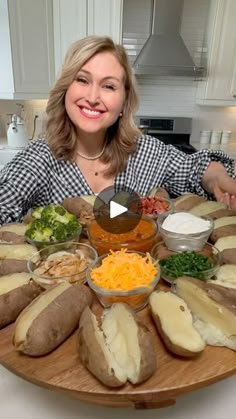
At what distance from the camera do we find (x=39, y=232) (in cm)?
76

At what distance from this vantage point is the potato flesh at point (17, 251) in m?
0.70

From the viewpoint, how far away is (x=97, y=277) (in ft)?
A: 1.98

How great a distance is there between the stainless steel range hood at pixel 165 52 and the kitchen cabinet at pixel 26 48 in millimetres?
722

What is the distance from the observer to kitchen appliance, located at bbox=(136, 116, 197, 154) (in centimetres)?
283

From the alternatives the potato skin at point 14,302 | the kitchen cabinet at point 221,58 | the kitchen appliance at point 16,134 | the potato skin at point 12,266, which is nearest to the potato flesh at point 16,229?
the potato skin at point 12,266

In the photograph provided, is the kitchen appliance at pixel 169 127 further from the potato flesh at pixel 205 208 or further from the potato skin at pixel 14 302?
the potato skin at pixel 14 302

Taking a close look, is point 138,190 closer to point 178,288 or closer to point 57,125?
point 57,125

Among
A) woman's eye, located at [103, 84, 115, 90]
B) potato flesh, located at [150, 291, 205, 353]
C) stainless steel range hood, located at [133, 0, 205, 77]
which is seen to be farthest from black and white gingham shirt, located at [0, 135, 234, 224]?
stainless steel range hood, located at [133, 0, 205, 77]

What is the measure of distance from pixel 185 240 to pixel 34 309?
0.39 metres

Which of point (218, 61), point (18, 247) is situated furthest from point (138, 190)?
point (218, 61)

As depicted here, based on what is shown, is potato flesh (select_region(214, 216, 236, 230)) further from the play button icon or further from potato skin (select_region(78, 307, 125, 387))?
potato skin (select_region(78, 307, 125, 387))

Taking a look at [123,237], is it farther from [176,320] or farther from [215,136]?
[215,136]

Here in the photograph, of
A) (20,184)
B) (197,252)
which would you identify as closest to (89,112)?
(20,184)

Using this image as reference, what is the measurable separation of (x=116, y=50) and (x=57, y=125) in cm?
35
